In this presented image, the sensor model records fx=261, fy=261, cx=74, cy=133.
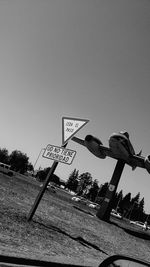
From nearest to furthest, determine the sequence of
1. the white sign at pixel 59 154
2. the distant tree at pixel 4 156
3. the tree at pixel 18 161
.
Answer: the white sign at pixel 59 154 < the tree at pixel 18 161 < the distant tree at pixel 4 156

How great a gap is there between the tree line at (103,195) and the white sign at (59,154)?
408 feet

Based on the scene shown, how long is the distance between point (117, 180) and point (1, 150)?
389 ft

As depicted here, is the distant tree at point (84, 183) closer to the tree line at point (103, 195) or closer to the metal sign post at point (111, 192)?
the tree line at point (103, 195)

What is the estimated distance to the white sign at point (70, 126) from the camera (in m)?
7.11

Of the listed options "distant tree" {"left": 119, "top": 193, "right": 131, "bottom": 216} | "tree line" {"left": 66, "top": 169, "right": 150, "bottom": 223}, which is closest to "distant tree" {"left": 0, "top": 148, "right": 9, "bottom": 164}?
"tree line" {"left": 66, "top": 169, "right": 150, "bottom": 223}

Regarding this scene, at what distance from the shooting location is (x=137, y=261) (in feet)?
7.95

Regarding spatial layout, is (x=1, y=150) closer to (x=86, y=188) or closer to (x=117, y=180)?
(x=86, y=188)

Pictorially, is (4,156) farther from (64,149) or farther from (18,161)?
(64,149)

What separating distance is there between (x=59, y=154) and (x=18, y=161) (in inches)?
4568

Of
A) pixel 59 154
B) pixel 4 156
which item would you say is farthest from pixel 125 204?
pixel 59 154

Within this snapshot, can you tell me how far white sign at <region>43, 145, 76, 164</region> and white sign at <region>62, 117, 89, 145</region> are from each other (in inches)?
10.5

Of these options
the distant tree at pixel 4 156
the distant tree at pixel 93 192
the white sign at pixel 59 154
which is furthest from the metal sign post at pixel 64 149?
the distant tree at pixel 93 192

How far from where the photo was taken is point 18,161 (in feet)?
393

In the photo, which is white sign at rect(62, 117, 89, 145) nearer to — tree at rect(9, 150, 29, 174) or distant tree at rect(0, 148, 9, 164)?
tree at rect(9, 150, 29, 174)
